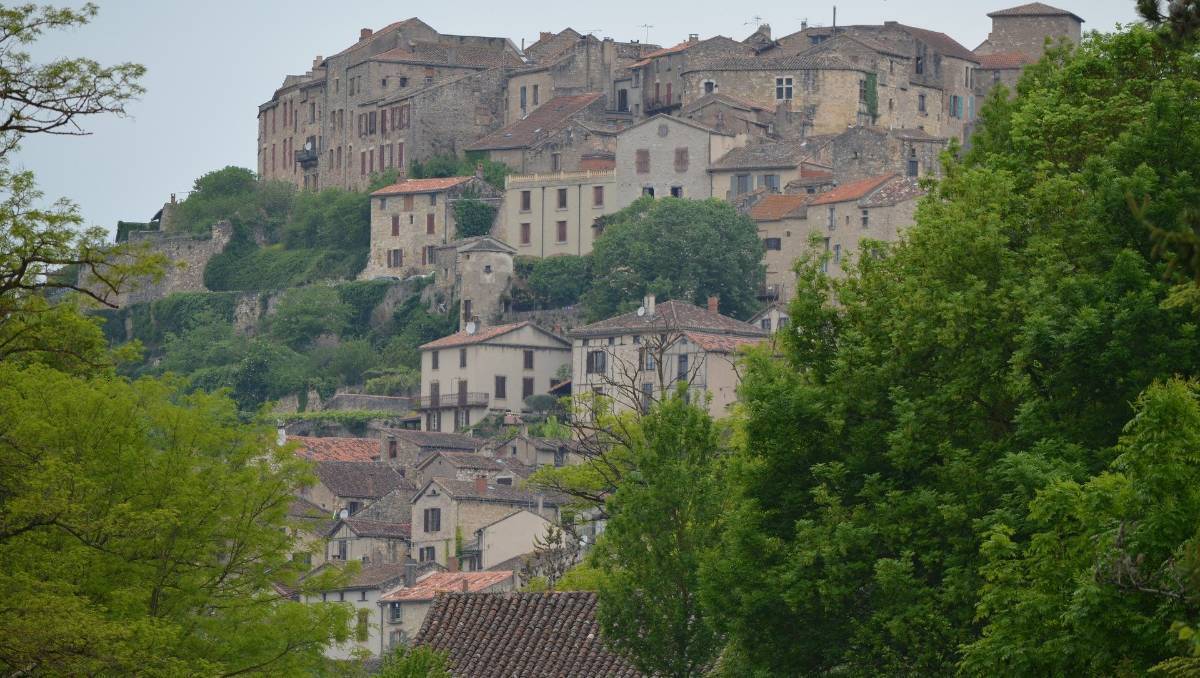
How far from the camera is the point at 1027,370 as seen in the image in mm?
29984

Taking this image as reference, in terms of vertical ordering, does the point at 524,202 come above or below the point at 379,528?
above

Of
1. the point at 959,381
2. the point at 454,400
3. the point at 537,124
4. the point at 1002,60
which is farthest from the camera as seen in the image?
the point at 537,124

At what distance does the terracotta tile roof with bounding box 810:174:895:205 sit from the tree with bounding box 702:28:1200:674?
7167 centimetres

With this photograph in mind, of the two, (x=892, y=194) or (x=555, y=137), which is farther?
(x=555, y=137)

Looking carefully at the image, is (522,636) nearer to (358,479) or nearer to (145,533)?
(145,533)

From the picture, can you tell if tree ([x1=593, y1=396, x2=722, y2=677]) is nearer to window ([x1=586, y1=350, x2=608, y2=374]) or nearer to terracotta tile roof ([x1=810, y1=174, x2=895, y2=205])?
window ([x1=586, y1=350, x2=608, y2=374])

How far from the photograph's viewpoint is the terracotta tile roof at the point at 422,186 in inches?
5010

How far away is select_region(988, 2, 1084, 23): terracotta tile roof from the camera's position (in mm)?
133000

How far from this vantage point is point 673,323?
104 metres

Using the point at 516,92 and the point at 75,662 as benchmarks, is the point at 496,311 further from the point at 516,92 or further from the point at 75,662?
the point at 75,662

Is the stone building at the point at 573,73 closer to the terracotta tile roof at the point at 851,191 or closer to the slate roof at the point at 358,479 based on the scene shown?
the terracotta tile roof at the point at 851,191

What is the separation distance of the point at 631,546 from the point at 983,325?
826 cm

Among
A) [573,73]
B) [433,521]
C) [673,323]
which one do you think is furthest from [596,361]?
[573,73]

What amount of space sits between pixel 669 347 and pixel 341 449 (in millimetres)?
18771
